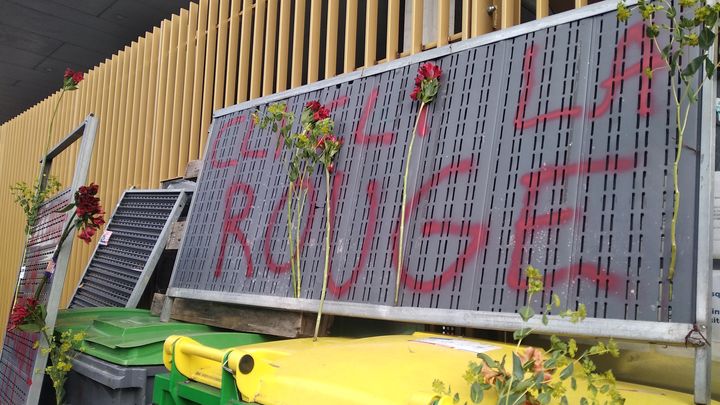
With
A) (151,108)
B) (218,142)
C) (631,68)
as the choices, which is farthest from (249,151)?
(151,108)

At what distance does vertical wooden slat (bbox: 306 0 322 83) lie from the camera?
3730 millimetres

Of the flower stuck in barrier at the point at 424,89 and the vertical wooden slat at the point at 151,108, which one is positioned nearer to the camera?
the flower stuck in barrier at the point at 424,89

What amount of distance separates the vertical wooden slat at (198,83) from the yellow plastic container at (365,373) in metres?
3.18

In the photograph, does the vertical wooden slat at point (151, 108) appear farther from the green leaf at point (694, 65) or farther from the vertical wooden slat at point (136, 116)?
the green leaf at point (694, 65)

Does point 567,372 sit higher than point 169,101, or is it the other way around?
point 169,101

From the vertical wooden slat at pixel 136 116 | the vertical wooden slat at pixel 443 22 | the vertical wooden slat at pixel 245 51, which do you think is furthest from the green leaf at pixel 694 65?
the vertical wooden slat at pixel 136 116

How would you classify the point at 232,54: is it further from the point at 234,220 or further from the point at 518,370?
the point at 518,370

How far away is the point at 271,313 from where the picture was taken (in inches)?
95.0

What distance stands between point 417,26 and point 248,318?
171 centimetres

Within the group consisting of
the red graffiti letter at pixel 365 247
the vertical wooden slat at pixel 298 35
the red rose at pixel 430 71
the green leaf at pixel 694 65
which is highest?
the vertical wooden slat at pixel 298 35

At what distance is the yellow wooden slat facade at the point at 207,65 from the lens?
3352mm

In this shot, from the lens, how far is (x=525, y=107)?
6.27ft

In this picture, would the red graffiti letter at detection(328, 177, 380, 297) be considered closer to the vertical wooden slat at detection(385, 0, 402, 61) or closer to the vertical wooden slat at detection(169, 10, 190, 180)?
the vertical wooden slat at detection(385, 0, 402, 61)

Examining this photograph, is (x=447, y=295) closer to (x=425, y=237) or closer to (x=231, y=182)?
(x=425, y=237)
